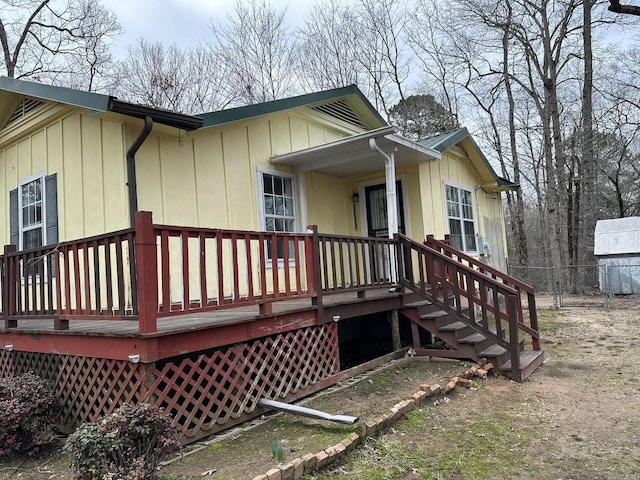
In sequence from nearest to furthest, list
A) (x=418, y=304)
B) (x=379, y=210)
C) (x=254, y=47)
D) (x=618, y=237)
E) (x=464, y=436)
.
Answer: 1. (x=464, y=436)
2. (x=418, y=304)
3. (x=379, y=210)
4. (x=618, y=237)
5. (x=254, y=47)

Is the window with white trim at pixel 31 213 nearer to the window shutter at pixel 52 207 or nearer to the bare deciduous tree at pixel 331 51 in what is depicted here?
the window shutter at pixel 52 207

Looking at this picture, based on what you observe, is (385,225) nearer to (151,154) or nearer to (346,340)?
(346,340)

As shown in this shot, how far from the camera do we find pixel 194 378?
4.59 m

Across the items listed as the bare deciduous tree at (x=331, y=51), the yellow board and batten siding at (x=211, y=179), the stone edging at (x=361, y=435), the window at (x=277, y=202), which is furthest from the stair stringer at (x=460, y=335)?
the bare deciduous tree at (x=331, y=51)

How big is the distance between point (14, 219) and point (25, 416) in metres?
Result: 4.65

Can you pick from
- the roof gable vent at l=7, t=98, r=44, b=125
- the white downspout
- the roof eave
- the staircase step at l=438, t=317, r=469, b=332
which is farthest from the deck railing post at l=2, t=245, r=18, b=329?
the staircase step at l=438, t=317, r=469, b=332

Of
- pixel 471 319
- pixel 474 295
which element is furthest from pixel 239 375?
pixel 474 295

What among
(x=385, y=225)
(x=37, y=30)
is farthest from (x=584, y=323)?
(x=37, y=30)

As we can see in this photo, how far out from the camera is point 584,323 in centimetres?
984

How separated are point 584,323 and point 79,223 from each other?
974 cm

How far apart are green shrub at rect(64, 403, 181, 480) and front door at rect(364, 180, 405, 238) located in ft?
22.4

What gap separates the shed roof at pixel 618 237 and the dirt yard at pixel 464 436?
34.9ft

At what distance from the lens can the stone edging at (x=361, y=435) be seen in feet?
10.4

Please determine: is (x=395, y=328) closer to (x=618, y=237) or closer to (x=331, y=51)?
(x=618, y=237)
